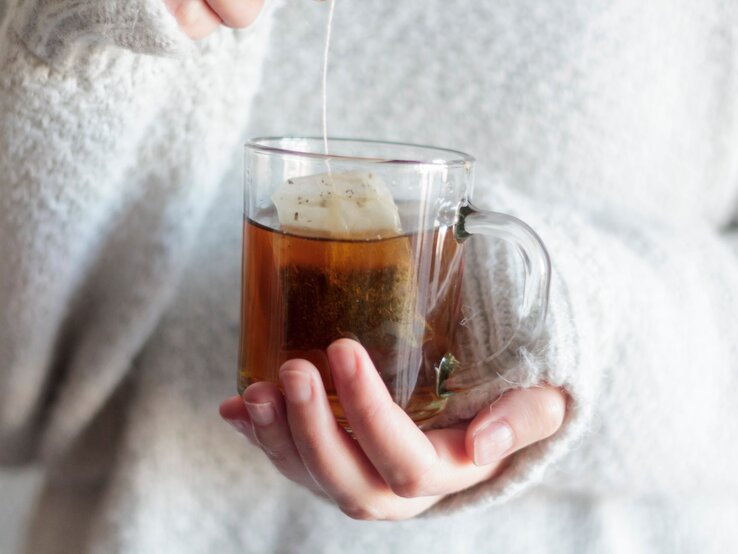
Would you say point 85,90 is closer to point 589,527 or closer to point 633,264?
point 633,264

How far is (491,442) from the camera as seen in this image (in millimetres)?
405

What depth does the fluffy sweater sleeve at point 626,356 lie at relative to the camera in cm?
43

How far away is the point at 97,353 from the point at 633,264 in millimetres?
378

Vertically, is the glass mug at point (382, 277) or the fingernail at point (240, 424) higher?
the glass mug at point (382, 277)

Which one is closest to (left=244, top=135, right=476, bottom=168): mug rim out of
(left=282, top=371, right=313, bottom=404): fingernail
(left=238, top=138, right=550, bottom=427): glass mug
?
(left=238, top=138, right=550, bottom=427): glass mug

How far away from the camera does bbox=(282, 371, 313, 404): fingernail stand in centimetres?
36

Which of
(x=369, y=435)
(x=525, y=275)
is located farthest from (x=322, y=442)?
(x=525, y=275)

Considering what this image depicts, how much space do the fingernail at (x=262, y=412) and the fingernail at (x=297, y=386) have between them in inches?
0.9

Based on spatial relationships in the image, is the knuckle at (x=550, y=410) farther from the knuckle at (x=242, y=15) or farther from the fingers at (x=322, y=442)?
the knuckle at (x=242, y=15)

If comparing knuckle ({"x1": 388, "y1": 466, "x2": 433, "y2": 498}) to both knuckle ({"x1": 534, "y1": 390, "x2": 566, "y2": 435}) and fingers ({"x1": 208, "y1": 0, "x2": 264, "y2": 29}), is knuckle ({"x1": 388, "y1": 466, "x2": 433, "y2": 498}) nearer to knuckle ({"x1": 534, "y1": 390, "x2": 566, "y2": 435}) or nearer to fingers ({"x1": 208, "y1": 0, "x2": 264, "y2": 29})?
knuckle ({"x1": 534, "y1": 390, "x2": 566, "y2": 435})

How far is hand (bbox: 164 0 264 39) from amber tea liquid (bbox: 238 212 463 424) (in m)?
0.10

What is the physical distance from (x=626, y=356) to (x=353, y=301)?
0.22 meters

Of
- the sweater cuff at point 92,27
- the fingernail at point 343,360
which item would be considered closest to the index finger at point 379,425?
the fingernail at point 343,360

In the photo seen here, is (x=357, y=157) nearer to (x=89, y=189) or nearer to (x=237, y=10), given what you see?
(x=237, y=10)
